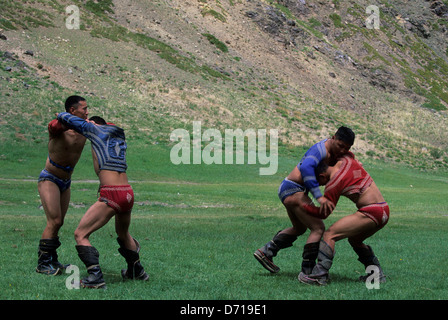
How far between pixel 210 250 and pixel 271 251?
9.42ft

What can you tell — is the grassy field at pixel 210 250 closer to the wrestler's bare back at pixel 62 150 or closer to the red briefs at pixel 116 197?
the red briefs at pixel 116 197

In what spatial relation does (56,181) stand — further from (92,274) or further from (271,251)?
(271,251)

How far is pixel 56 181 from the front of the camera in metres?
9.03

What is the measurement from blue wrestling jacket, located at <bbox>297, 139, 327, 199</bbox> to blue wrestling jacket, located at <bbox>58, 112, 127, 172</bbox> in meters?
2.75

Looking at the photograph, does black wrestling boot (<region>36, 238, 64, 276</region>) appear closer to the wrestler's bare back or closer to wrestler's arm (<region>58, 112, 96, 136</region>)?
the wrestler's bare back

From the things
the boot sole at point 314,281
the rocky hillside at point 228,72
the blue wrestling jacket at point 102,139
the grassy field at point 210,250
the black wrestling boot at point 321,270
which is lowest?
the grassy field at point 210,250

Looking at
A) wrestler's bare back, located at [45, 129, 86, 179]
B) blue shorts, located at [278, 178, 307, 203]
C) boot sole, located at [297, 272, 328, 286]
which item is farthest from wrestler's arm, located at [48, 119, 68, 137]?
boot sole, located at [297, 272, 328, 286]

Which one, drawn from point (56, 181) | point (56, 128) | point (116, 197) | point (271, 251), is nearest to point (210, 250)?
point (271, 251)

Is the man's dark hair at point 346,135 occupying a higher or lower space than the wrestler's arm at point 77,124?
lower

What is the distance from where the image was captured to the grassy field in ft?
24.0

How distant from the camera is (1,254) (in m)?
10.0

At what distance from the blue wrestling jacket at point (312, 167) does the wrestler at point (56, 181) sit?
3679mm

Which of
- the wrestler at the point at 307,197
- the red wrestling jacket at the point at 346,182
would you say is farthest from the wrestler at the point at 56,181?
the red wrestling jacket at the point at 346,182

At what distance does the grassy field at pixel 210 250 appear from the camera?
7301 mm
